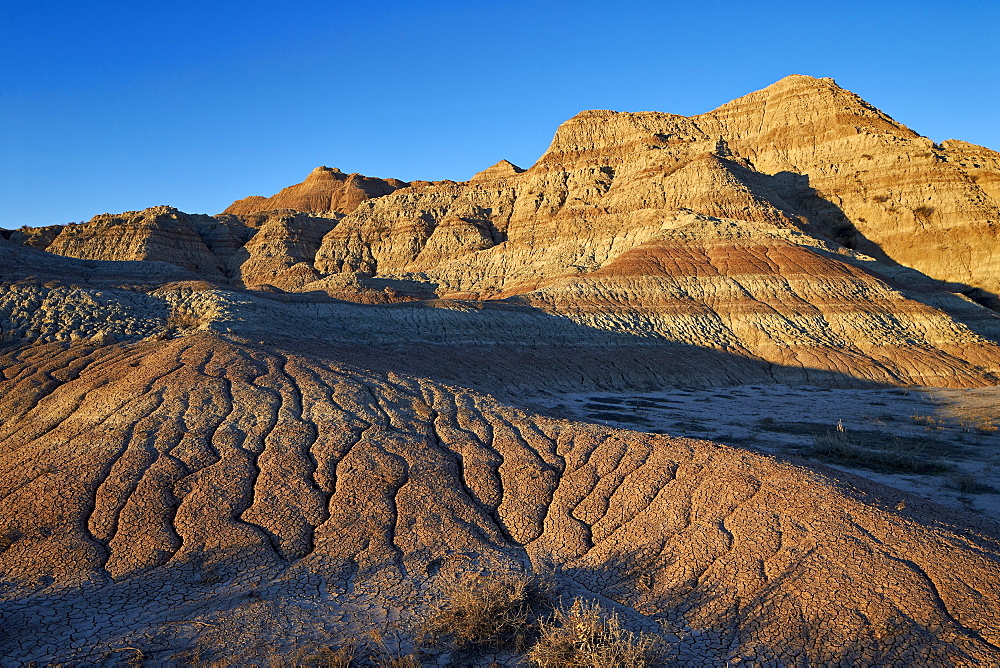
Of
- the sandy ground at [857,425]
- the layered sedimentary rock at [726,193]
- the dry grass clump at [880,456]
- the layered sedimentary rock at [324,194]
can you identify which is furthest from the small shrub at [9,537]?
the layered sedimentary rock at [324,194]

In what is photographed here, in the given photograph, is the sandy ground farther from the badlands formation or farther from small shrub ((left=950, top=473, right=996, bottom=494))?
the badlands formation

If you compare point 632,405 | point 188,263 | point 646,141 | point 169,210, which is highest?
point 646,141

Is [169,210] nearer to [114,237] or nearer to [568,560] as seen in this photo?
[114,237]

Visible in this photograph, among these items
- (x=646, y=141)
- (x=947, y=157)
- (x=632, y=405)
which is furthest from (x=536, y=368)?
(x=947, y=157)

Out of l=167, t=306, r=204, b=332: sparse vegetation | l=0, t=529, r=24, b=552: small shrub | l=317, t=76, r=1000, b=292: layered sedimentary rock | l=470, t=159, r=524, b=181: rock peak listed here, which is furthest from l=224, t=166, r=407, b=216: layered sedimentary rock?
l=0, t=529, r=24, b=552: small shrub

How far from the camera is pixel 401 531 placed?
26.7 ft

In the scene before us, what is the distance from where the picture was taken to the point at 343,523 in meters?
8.23

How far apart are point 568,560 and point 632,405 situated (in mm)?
16215

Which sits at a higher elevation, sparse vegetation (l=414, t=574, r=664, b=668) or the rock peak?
the rock peak

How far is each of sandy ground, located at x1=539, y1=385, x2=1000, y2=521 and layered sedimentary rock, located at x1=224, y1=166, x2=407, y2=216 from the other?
95651 mm

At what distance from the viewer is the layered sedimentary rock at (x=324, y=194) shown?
114m

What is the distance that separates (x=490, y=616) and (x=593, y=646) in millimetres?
1166

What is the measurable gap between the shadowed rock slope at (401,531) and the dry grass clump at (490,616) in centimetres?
47

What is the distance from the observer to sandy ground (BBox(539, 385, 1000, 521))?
12812 mm
